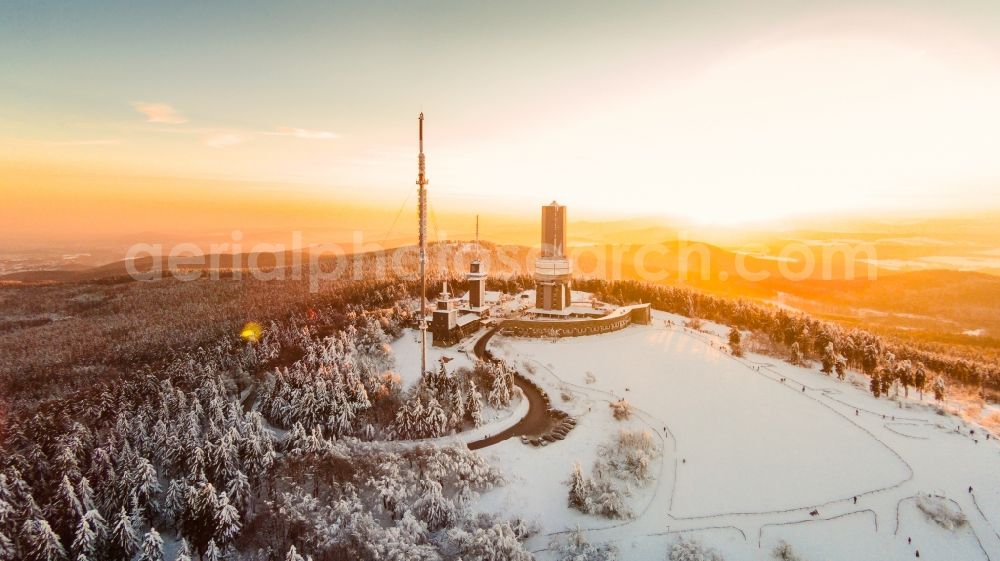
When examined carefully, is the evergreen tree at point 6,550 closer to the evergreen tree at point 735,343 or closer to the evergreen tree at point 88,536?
the evergreen tree at point 88,536

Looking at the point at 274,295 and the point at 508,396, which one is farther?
the point at 274,295

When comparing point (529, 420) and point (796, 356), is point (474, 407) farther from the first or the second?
point (796, 356)

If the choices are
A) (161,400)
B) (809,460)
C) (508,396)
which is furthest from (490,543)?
(161,400)

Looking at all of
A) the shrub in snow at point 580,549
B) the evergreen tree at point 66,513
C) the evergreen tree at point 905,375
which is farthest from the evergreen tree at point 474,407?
the evergreen tree at point 905,375

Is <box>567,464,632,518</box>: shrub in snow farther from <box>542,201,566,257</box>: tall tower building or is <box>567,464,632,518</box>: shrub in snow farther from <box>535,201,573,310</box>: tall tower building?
<box>542,201,566,257</box>: tall tower building

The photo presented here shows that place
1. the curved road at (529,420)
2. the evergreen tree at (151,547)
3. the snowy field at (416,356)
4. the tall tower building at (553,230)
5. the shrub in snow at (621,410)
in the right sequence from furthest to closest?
1. the tall tower building at (553,230)
2. the snowy field at (416,356)
3. the shrub in snow at (621,410)
4. the curved road at (529,420)
5. the evergreen tree at (151,547)

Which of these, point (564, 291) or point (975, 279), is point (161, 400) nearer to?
point (564, 291)

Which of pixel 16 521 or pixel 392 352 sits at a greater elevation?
pixel 392 352
